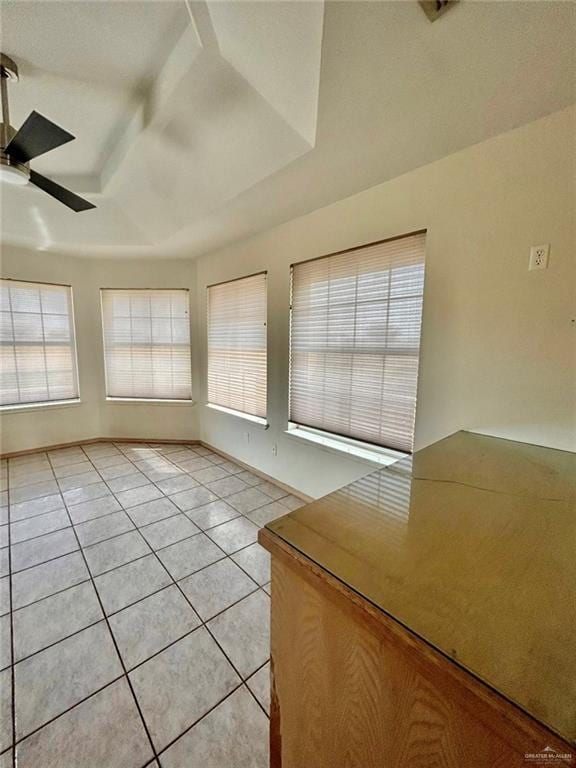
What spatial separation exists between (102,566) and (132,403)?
108 inches

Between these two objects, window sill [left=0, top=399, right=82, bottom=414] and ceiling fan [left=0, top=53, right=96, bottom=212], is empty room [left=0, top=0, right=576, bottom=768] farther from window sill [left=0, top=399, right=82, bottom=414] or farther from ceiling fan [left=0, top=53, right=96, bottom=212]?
window sill [left=0, top=399, right=82, bottom=414]

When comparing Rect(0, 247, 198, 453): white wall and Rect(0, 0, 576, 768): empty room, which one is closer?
Rect(0, 0, 576, 768): empty room

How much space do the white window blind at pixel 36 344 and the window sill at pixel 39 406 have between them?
0.04 metres

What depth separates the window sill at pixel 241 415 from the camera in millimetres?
3291

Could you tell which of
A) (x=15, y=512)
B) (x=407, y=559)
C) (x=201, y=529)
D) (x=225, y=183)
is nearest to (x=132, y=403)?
(x=15, y=512)

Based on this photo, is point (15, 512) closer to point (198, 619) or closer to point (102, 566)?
point (102, 566)

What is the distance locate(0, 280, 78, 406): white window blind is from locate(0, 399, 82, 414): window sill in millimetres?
44

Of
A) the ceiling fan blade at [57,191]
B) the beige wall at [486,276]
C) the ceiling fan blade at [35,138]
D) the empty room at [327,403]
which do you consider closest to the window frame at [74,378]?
the empty room at [327,403]

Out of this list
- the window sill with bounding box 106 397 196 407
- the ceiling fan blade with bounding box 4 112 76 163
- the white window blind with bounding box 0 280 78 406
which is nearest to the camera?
the ceiling fan blade with bounding box 4 112 76 163

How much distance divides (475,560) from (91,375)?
4826mm

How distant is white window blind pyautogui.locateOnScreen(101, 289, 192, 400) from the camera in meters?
4.23

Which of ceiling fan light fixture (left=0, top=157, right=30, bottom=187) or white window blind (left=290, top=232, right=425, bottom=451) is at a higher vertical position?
ceiling fan light fixture (left=0, top=157, right=30, bottom=187)

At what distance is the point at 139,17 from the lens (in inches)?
54.4

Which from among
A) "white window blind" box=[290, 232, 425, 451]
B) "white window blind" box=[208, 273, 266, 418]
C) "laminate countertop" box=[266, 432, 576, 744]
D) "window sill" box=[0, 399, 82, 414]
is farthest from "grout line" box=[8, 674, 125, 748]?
"window sill" box=[0, 399, 82, 414]
